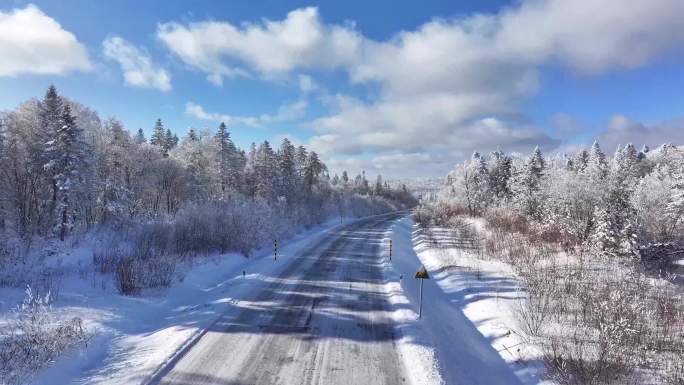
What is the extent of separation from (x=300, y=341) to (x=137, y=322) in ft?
13.3

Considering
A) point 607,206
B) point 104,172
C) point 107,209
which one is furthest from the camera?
point 104,172

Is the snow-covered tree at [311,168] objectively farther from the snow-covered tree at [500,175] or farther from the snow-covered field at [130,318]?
the snow-covered field at [130,318]

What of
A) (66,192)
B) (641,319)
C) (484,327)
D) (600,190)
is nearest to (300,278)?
(484,327)

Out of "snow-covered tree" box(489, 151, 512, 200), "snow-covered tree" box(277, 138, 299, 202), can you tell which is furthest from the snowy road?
"snow-covered tree" box(489, 151, 512, 200)

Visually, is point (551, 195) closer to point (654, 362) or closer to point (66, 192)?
point (654, 362)

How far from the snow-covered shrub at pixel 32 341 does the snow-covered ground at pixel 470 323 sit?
6.27 meters

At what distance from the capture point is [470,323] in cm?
921

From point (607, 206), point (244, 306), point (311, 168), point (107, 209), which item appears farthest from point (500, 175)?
point (244, 306)

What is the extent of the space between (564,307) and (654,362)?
2.84 metres

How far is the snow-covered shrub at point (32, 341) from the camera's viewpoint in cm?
511

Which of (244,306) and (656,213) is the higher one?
(656,213)

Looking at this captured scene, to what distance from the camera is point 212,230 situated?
17.2 meters

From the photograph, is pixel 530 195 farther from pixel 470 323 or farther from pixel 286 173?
pixel 286 173

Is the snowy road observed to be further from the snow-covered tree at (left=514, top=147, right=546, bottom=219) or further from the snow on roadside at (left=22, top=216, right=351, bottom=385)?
the snow-covered tree at (left=514, top=147, right=546, bottom=219)
